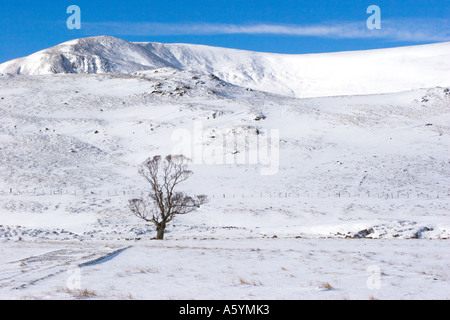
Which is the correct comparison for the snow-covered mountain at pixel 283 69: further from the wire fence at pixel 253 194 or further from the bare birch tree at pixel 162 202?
the bare birch tree at pixel 162 202

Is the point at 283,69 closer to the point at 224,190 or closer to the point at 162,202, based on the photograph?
the point at 224,190

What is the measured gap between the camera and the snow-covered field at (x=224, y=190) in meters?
11.8

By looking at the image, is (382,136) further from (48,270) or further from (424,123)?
(48,270)

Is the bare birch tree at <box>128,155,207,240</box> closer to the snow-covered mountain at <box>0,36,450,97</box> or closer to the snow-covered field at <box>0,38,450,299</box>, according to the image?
the snow-covered field at <box>0,38,450,299</box>

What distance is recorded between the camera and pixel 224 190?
158 feet

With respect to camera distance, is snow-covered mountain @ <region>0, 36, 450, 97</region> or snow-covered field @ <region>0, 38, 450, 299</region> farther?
snow-covered mountain @ <region>0, 36, 450, 97</region>

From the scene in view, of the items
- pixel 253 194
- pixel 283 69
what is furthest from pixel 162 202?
pixel 283 69

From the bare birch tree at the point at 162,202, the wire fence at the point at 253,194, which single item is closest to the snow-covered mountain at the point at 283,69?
the wire fence at the point at 253,194

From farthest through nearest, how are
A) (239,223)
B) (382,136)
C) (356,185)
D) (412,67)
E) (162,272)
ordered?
(412,67)
(382,136)
(356,185)
(239,223)
(162,272)

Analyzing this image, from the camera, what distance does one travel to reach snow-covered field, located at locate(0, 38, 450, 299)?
463 inches

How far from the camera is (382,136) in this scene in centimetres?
6838

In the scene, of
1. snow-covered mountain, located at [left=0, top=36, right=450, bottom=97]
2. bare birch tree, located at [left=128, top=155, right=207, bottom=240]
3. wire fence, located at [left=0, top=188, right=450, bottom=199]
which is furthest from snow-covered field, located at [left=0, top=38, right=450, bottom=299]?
snow-covered mountain, located at [left=0, top=36, right=450, bottom=97]
